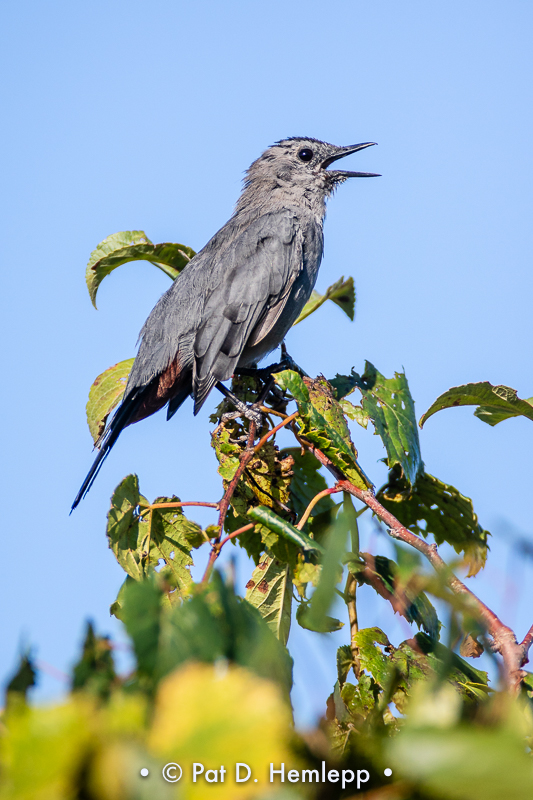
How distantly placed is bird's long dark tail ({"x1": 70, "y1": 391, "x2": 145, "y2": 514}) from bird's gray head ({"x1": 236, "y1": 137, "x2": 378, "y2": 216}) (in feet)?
6.40

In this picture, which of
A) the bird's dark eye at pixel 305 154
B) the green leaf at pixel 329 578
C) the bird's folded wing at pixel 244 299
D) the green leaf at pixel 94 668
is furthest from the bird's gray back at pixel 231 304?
the green leaf at pixel 94 668

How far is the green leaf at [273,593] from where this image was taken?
2650 mm

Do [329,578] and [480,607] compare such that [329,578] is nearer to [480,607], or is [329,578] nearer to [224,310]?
[480,607]

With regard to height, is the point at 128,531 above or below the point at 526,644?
above

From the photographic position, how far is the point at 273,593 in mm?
2725

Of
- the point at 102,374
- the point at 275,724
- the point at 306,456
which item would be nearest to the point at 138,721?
the point at 275,724

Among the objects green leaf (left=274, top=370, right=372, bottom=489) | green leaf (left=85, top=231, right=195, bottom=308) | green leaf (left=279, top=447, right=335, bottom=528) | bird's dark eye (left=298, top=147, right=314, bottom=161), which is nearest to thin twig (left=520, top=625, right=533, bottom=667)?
green leaf (left=274, top=370, right=372, bottom=489)

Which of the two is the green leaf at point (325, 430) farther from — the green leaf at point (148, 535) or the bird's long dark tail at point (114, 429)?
the bird's long dark tail at point (114, 429)

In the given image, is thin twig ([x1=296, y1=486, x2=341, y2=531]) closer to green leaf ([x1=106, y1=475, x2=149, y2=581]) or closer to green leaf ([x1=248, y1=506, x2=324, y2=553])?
green leaf ([x1=248, y1=506, x2=324, y2=553])

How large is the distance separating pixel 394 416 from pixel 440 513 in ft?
1.60

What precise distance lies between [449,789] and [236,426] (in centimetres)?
277

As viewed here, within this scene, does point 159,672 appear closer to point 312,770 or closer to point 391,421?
point 312,770

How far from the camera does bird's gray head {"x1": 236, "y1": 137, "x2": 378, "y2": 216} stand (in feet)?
17.7

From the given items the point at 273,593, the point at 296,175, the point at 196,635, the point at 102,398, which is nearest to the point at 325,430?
the point at 273,593
